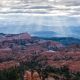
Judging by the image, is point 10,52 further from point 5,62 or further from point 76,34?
point 76,34

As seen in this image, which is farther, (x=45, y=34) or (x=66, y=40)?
(x=45, y=34)

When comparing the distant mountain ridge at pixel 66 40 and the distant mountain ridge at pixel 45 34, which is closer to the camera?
the distant mountain ridge at pixel 66 40

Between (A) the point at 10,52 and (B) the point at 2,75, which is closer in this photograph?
(B) the point at 2,75

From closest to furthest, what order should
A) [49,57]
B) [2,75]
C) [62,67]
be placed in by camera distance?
[2,75] → [62,67] → [49,57]

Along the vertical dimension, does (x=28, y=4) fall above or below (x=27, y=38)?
above

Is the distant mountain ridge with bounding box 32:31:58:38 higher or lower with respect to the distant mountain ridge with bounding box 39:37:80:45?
higher

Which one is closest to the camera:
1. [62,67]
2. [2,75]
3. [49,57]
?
[2,75]

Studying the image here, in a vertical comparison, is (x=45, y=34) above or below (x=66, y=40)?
above

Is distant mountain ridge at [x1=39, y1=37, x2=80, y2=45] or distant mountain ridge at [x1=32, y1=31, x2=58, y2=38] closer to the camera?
distant mountain ridge at [x1=39, y1=37, x2=80, y2=45]

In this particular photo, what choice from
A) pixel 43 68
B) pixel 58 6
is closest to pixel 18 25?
pixel 58 6

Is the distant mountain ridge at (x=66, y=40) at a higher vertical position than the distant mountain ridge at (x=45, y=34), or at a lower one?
lower

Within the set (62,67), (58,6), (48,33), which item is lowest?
(62,67)
